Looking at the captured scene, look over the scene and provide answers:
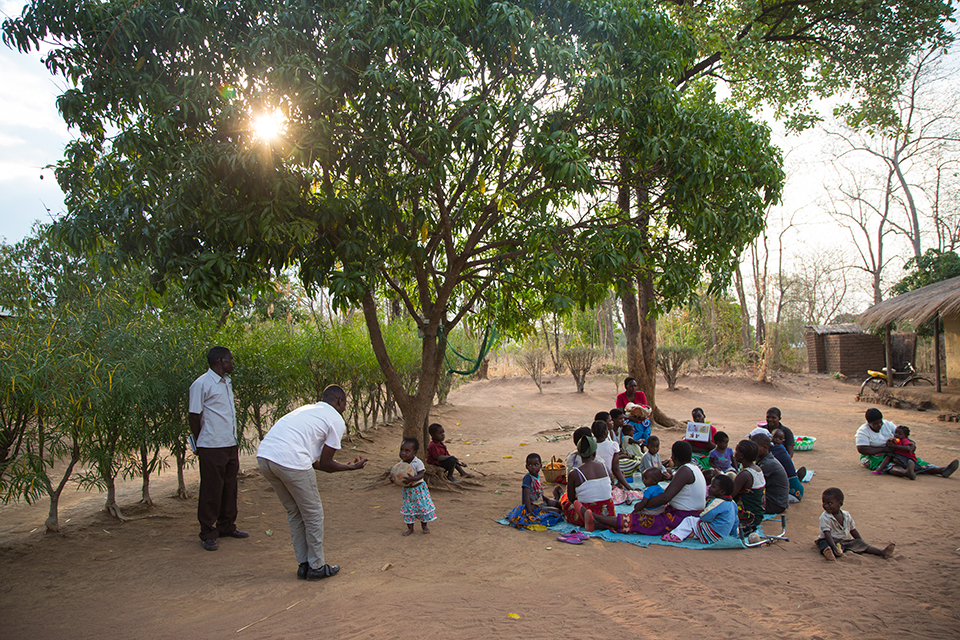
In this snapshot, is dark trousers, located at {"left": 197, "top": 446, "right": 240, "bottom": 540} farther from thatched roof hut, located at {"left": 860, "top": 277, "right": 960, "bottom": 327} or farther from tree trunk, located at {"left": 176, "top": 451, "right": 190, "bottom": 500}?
thatched roof hut, located at {"left": 860, "top": 277, "right": 960, "bottom": 327}

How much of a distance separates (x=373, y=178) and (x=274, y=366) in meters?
3.14

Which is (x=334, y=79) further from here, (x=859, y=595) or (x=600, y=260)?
(x=859, y=595)

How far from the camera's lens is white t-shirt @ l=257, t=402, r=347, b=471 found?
432 cm

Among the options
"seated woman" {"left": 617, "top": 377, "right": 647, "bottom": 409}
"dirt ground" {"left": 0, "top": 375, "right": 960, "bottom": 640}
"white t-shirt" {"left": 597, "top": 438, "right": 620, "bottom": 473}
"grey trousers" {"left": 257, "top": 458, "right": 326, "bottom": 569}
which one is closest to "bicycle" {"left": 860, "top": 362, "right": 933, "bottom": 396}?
"dirt ground" {"left": 0, "top": 375, "right": 960, "bottom": 640}

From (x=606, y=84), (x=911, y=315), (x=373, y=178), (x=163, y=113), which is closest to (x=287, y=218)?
(x=373, y=178)

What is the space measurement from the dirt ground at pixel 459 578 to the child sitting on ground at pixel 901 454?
0.28 meters

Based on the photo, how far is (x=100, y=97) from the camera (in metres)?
5.77

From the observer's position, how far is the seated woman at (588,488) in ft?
19.2

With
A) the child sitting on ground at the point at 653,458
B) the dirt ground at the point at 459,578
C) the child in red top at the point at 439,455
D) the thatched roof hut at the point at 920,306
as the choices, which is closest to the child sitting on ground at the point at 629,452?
the child sitting on ground at the point at 653,458

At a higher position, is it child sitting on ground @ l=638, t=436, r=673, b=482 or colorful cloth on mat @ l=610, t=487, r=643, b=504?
child sitting on ground @ l=638, t=436, r=673, b=482

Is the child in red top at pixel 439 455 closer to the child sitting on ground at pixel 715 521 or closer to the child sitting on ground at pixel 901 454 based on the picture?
the child sitting on ground at pixel 715 521

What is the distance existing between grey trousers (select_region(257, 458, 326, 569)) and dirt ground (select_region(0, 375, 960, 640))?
24 cm

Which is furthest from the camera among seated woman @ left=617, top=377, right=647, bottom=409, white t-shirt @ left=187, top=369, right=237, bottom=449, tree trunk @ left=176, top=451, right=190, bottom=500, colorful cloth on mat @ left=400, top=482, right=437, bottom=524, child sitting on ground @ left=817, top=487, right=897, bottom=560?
seated woman @ left=617, top=377, right=647, bottom=409

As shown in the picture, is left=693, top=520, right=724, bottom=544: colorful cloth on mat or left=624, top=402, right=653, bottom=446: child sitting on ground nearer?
left=693, top=520, right=724, bottom=544: colorful cloth on mat
